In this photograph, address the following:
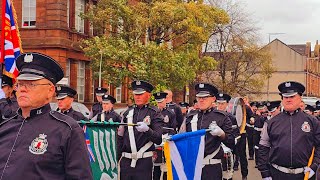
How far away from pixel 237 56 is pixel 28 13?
25.3 meters

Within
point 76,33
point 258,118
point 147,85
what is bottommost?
point 258,118

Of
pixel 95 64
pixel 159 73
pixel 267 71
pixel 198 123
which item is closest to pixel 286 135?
pixel 198 123

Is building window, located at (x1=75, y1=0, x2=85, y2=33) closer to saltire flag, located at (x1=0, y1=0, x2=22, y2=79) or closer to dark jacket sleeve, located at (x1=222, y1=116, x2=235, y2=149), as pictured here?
saltire flag, located at (x1=0, y1=0, x2=22, y2=79)

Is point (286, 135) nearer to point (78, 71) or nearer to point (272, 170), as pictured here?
point (272, 170)

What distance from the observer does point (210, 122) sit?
7.97 m

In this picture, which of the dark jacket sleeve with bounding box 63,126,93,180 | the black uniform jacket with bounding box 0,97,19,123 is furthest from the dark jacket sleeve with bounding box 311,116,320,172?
the dark jacket sleeve with bounding box 63,126,93,180

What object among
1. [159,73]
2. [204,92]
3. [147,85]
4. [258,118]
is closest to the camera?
[204,92]

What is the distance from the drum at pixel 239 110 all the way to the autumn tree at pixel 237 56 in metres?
31.2

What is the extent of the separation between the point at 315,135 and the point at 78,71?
83.1ft

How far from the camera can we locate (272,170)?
7.67 metres

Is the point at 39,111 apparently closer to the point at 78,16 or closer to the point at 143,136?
the point at 143,136

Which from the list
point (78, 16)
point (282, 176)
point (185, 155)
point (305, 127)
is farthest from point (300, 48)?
point (185, 155)

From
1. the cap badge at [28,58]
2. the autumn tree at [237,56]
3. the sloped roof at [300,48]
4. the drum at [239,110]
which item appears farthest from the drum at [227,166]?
the sloped roof at [300,48]

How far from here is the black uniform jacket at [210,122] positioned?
7.86 m
